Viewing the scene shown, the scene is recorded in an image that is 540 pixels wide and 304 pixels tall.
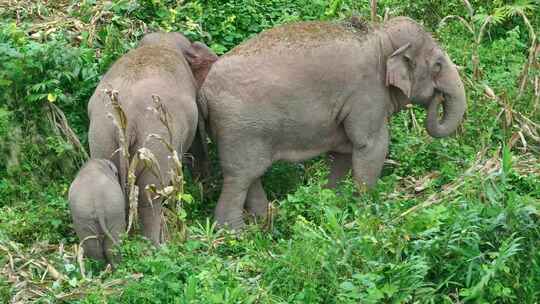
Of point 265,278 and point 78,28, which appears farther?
point 78,28

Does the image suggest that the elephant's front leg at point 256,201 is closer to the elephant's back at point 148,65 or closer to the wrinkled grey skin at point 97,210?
the elephant's back at point 148,65

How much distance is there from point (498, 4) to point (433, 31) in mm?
637

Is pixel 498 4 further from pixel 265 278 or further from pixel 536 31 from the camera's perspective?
pixel 265 278

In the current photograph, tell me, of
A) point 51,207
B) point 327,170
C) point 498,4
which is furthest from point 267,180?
point 498,4

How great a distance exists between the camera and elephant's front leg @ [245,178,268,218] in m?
8.45

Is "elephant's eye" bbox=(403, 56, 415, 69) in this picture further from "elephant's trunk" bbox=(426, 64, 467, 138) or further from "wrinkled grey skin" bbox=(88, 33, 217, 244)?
"wrinkled grey skin" bbox=(88, 33, 217, 244)

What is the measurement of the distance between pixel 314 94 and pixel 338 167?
903 mm

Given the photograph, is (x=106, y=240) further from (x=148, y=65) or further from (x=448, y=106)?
(x=448, y=106)

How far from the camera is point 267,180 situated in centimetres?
884

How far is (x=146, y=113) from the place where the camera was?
24.2 ft

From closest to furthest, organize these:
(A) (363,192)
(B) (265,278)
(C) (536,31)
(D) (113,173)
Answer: (B) (265,278), (D) (113,173), (A) (363,192), (C) (536,31)

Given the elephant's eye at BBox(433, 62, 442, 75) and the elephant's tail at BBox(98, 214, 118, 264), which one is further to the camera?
the elephant's eye at BBox(433, 62, 442, 75)

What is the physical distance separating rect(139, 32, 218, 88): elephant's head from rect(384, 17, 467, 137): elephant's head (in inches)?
52.5

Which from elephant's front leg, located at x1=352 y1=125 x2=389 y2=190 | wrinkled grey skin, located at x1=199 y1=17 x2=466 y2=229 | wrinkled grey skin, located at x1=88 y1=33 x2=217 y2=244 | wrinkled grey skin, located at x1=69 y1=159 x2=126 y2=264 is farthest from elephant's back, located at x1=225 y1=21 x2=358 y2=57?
wrinkled grey skin, located at x1=69 y1=159 x2=126 y2=264
